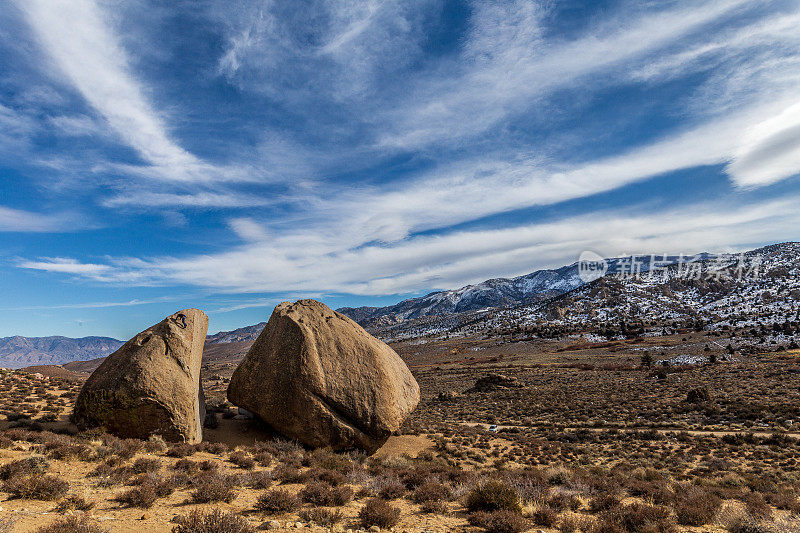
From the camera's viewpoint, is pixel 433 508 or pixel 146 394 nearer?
pixel 433 508

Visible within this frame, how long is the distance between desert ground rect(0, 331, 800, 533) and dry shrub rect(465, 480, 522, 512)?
0.11 feet

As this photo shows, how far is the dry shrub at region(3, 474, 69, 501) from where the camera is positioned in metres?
7.18

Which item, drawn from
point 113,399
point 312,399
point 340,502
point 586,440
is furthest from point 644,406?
point 113,399

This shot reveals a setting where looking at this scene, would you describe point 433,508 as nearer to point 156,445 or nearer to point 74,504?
point 74,504

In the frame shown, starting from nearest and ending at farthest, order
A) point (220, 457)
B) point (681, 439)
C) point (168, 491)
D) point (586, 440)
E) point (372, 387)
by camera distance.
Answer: point (168, 491), point (220, 457), point (372, 387), point (681, 439), point (586, 440)

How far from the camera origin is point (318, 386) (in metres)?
15.2

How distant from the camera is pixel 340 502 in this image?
812cm

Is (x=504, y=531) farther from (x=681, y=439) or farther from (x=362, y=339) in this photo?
(x=681, y=439)

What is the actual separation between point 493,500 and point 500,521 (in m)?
1.00

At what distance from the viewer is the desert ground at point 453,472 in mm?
7289

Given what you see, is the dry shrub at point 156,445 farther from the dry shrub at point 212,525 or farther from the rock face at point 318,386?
the dry shrub at point 212,525

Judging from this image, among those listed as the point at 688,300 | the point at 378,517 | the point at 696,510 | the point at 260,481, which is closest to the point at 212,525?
the point at 378,517

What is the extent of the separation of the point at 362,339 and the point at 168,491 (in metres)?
10.6

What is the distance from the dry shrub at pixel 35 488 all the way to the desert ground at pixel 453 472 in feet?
0.11
